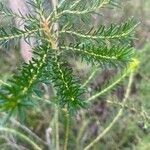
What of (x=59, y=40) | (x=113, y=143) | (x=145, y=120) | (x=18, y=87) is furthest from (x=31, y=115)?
(x=18, y=87)

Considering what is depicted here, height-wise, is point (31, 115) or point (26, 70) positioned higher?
point (26, 70)

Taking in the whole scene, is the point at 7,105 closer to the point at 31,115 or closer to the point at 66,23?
the point at 66,23

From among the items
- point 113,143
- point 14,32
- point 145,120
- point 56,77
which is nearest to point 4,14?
point 14,32

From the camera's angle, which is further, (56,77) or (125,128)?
(125,128)

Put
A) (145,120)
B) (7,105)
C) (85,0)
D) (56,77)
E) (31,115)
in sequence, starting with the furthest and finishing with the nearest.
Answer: (31,115) < (145,120) < (85,0) < (56,77) < (7,105)

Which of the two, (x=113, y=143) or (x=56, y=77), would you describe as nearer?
(x=56, y=77)

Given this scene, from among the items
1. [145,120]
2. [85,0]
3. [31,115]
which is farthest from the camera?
[31,115]

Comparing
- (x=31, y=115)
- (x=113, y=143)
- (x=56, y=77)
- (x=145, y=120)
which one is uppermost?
(x=56, y=77)

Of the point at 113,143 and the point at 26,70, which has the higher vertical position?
the point at 26,70

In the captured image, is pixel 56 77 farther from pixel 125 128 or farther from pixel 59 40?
pixel 125 128
